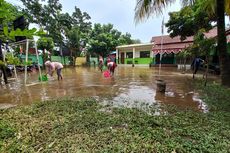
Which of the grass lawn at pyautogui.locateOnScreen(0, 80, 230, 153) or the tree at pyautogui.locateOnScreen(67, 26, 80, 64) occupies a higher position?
the tree at pyautogui.locateOnScreen(67, 26, 80, 64)

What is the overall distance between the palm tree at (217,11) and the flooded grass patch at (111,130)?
365 cm

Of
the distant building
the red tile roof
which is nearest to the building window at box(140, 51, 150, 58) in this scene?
the distant building

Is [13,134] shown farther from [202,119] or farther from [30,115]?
[202,119]

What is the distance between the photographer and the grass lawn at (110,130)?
2.68m

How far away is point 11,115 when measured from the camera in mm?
4164

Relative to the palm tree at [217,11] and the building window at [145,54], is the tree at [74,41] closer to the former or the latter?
the building window at [145,54]

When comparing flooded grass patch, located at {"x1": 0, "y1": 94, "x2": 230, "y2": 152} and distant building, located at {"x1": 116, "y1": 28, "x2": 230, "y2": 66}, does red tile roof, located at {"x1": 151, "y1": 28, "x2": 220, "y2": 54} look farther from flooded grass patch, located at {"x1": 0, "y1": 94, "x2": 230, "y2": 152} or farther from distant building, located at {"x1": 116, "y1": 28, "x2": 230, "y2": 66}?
flooded grass patch, located at {"x1": 0, "y1": 94, "x2": 230, "y2": 152}

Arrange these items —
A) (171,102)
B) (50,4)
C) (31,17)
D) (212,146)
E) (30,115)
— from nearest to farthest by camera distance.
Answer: (212,146)
(30,115)
(171,102)
(31,17)
(50,4)

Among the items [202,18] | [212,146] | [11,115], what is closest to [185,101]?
[212,146]

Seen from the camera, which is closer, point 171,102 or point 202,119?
point 202,119

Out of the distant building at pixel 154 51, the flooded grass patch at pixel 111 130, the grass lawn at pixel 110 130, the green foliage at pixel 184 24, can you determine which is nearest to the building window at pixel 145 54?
the distant building at pixel 154 51

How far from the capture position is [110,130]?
10.7 ft

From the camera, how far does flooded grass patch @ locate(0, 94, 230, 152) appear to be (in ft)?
8.79

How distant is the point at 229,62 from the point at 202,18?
23.8 feet
